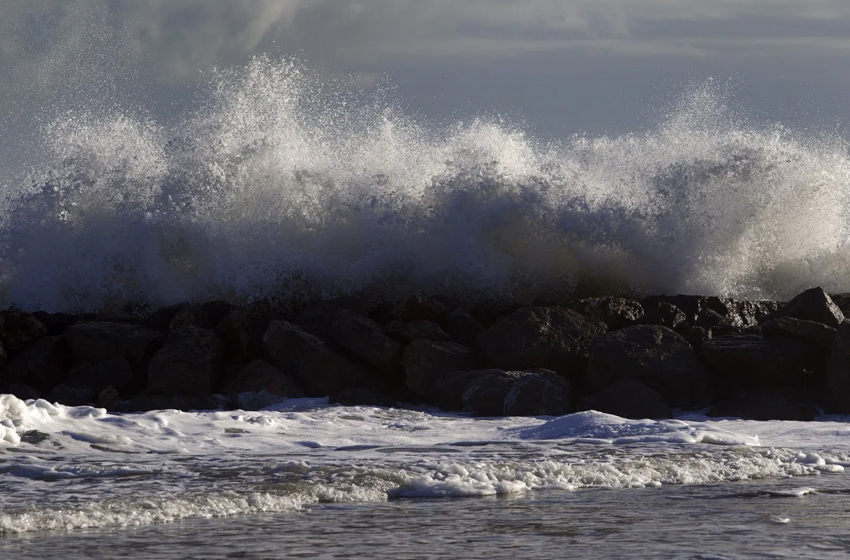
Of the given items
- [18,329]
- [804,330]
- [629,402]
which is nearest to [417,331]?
[629,402]

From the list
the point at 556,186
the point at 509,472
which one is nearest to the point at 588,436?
the point at 509,472

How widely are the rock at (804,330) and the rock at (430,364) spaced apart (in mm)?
2434

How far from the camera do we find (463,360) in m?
9.83

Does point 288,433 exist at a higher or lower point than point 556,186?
lower

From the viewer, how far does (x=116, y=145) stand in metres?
14.2

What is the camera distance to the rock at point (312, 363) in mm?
9820

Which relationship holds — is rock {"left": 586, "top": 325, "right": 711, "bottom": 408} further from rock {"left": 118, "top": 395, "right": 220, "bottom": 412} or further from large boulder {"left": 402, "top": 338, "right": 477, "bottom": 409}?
rock {"left": 118, "top": 395, "right": 220, "bottom": 412}

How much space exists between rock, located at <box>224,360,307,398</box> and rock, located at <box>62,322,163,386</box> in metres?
0.90

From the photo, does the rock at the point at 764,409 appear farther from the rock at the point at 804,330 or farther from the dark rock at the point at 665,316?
the dark rock at the point at 665,316

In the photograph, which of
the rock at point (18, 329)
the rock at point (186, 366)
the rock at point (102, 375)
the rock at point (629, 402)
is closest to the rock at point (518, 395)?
the rock at point (629, 402)

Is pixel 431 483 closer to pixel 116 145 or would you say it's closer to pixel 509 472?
pixel 509 472

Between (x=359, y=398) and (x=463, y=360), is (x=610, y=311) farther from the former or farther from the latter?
(x=359, y=398)

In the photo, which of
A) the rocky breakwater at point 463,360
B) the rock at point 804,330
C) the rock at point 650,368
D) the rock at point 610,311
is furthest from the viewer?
the rock at point 610,311

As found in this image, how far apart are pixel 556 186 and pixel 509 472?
22.4 feet
